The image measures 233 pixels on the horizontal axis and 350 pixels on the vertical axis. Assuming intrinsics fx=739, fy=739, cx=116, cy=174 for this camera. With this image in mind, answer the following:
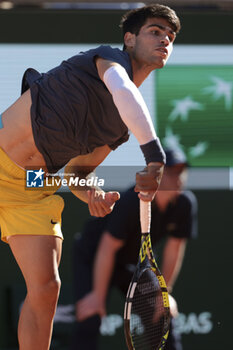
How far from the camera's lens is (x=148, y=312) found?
130 inches

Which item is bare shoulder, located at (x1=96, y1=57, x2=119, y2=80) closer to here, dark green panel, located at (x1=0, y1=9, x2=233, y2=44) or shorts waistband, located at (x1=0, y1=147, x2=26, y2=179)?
shorts waistband, located at (x1=0, y1=147, x2=26, y2=179)

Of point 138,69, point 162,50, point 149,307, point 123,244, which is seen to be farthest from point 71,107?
point 123,244

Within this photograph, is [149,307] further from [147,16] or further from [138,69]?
[147,16]

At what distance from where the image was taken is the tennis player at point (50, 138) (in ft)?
8.63

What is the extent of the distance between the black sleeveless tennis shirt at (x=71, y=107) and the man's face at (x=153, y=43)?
0.11 meters

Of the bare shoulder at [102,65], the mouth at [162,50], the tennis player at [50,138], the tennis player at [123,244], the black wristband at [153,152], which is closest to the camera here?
the black wristband at [153,152]

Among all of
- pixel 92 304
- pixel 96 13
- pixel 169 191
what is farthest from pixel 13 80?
pixel 92 304

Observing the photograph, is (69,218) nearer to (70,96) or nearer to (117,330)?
(117,330)

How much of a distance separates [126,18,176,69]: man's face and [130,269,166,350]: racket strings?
89 centimetres

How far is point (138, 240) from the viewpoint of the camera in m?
3.90

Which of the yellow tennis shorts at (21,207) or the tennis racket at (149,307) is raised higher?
the yellow tennis shorts at (21,207)

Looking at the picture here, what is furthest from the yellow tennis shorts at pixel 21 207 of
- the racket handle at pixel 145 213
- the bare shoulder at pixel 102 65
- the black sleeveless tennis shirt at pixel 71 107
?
the bare shoulder at pixel 102 65

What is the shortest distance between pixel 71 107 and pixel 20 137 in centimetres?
23

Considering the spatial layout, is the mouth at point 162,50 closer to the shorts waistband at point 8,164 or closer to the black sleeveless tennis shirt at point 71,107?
the black sleeveless tennis shirt at point 71,107
